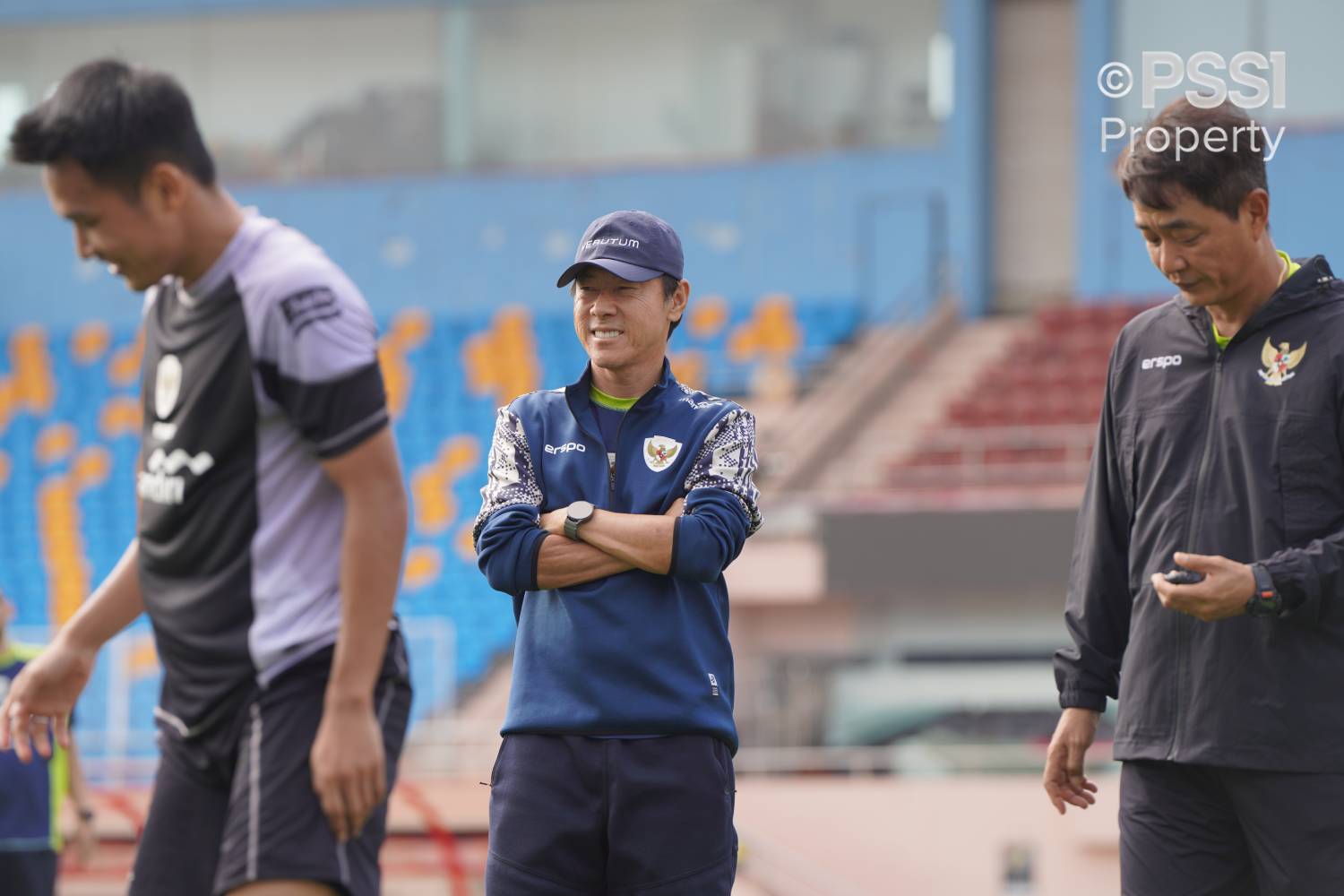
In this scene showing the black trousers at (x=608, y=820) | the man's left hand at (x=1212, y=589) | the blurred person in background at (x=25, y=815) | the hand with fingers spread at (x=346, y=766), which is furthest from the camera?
the blurred person in background at (x=25, y=815)

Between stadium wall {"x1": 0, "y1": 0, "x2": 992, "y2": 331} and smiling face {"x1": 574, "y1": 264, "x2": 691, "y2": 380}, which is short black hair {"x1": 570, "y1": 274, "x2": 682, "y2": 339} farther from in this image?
stadium wall {"x1": 0, "y1": 0, "x2": 992, "y2": 331}

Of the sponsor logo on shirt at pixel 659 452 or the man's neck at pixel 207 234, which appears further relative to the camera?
the sponsor logo on shirt at pixel 659 452

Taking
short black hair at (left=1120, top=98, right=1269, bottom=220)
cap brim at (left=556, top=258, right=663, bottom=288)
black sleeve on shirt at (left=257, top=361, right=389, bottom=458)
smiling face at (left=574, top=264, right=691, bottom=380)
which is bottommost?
black sleeve on shirt at (left=257, top=361, right=389, bottom=458)

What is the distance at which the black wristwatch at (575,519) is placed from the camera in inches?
132

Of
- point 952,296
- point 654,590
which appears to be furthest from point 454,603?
point 654,590

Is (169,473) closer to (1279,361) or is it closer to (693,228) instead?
(1279,361)

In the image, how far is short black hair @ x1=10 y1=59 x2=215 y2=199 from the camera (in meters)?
2.99

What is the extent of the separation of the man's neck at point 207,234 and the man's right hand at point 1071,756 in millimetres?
1695

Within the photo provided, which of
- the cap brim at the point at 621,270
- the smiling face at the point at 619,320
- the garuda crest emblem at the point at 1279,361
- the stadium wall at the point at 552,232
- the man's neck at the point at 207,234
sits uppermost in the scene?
the stadium wall at the point at 552,232

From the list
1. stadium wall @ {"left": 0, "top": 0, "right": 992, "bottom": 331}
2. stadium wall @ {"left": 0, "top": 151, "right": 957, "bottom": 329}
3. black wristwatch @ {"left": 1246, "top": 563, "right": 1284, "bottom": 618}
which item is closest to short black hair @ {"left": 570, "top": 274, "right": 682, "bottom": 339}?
black wristwatch @ {"left": 1246, "top": 563, "right": 1284, "bottom": 618}

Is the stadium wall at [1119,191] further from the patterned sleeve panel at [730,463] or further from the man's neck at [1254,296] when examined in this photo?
the patterned sleeve panel at [730,463]

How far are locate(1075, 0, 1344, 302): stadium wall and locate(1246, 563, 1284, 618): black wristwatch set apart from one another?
14.1 meters

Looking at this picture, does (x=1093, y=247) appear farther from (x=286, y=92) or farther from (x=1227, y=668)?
(x=1227, y=668)

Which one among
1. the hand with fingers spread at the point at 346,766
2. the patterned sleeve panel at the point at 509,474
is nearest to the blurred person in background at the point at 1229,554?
the patterned sleeve panel at the point at 509,474
